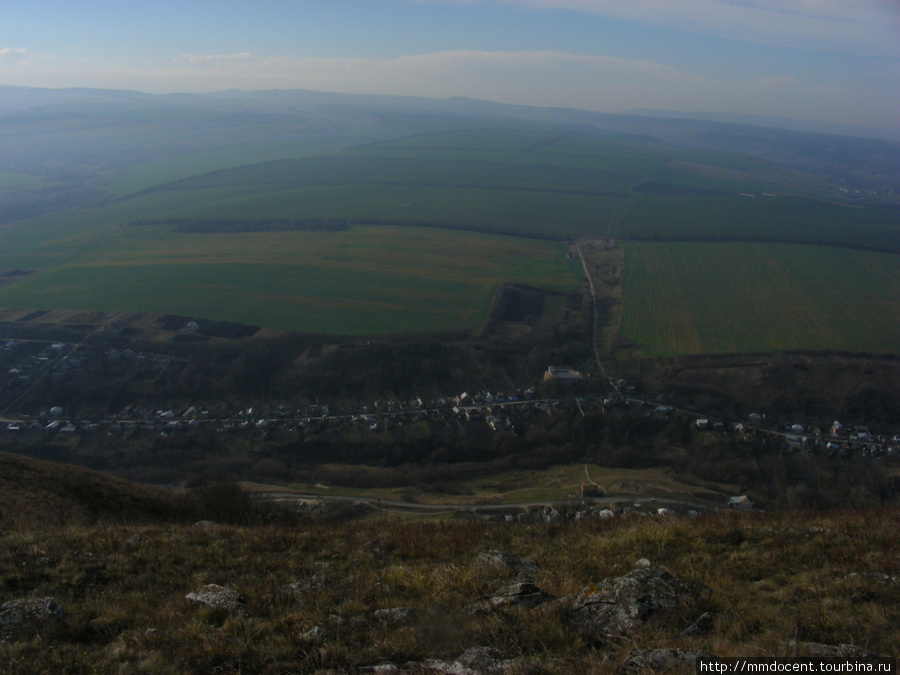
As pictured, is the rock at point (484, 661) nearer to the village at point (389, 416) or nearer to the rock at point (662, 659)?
the rock at point (662, 659)

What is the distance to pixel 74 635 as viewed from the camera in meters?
5.43

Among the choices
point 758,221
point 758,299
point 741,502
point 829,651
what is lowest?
point 741,502

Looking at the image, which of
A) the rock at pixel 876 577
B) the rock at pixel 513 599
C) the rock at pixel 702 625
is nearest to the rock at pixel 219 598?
the rock at pixel 513 599

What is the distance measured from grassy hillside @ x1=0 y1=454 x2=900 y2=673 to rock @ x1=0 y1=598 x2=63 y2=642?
0.08m

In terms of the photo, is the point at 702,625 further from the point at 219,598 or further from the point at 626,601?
the point at 219,598

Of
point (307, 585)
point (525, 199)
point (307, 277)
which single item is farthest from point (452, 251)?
point (307, 585)

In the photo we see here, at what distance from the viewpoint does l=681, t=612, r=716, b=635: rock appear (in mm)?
5270

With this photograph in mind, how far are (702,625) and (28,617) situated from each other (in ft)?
23.0

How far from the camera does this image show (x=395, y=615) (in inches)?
234

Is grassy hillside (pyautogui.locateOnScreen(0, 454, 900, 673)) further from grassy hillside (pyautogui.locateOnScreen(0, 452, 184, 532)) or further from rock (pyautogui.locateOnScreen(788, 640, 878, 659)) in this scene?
grassy hillside (pyautogui.locateOnScreen(0, 452, 184, 532))

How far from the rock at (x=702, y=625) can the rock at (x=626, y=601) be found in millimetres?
212

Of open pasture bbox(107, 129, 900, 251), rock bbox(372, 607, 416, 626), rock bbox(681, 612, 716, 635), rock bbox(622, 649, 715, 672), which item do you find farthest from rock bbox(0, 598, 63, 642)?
open pasture bbox(107, 129, 900, 251)

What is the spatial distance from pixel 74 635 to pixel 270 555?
322 cm

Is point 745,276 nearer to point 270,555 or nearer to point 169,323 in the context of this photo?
point 169,323
